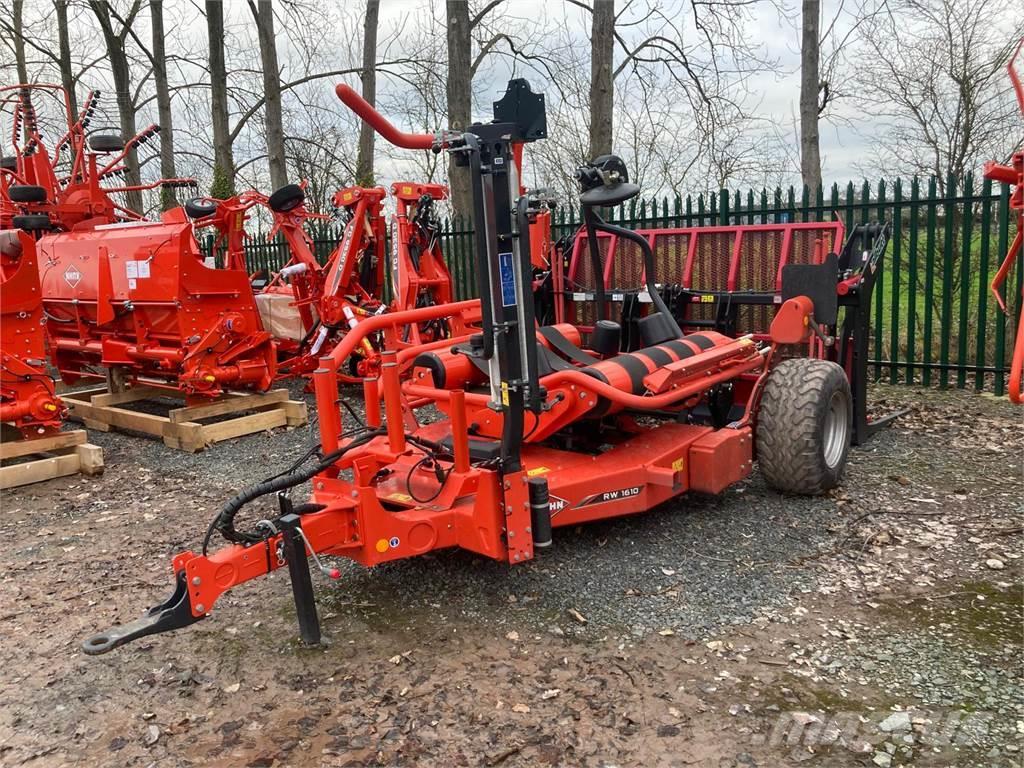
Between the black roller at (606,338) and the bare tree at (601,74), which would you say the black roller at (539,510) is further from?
the bare tree at (601,74)

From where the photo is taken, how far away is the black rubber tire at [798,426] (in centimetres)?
481

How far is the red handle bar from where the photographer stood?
119 inches

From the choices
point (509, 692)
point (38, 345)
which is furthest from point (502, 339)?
point (38, 345)

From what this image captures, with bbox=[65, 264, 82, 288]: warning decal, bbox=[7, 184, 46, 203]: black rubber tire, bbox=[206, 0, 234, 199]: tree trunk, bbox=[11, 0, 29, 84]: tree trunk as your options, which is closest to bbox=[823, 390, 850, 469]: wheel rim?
bbox=[65, 264, 82, 288]: warning decal

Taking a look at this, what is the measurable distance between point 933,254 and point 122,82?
52.9 ft

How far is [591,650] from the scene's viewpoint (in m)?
3.41

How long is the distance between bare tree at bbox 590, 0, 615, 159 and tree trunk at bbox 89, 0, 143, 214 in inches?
371

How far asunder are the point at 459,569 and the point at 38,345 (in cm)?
418

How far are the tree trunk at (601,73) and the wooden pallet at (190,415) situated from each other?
6548 millimetres

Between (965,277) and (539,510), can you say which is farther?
(965,277)

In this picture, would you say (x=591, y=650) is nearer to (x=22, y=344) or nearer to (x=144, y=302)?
(x=22, y=344)

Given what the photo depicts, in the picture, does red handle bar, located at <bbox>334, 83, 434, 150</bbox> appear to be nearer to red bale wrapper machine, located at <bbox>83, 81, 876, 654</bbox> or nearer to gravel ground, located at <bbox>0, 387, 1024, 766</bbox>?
red bale wrapper machine, located at <bbox>83, 81, 876, 654</bbox>

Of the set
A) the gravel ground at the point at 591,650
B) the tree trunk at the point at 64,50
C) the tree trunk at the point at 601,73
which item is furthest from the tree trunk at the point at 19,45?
the gravel ground at the point at 591,650

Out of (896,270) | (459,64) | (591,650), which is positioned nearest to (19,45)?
(459,64)
